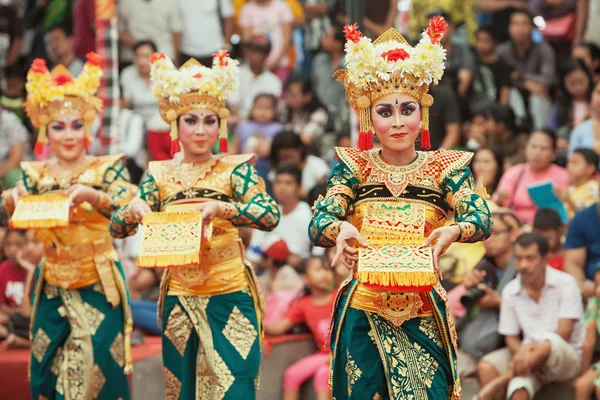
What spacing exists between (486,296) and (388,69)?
2.83 m

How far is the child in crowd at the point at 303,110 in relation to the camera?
38.9 feet

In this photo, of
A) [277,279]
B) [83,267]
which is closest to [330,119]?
[277,279]

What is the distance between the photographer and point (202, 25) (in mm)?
12523

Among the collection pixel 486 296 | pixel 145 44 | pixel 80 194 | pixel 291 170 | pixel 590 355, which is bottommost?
pixel 590 355

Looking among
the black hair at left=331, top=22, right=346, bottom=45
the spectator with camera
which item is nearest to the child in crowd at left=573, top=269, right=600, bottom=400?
the spectator with camera

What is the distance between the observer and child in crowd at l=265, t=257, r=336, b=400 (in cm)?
873

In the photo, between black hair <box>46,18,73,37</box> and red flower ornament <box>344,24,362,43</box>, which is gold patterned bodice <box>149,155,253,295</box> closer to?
red flower ornament <box>344,24,362,43</box>

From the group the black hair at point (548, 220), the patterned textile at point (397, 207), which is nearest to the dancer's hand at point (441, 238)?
the patterned textile at point (397, 207)

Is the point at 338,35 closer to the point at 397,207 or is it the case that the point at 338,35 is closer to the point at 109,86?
the point at 109,86

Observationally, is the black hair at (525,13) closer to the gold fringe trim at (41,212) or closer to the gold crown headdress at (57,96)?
the gold crown headdress at (57,96)

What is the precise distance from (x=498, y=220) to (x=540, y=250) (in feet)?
2.34

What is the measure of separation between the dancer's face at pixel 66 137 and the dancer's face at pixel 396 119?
7.95 ft

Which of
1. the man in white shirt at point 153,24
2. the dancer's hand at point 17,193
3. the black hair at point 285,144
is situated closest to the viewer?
the dancer's hand at point 17,193

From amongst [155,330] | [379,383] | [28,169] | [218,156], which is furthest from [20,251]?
[379,383]
